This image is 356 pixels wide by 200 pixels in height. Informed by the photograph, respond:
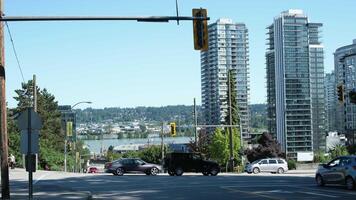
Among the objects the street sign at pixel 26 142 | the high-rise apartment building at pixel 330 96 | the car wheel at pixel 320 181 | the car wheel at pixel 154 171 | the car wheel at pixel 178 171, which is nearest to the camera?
the street sign at pixel 26 142

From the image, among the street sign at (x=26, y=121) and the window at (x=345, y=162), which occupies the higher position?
the street sign at (x=26, y=121)

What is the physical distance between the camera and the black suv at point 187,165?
42562 mm

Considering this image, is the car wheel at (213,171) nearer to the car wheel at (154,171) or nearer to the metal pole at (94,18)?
the car wheel at (154,171)

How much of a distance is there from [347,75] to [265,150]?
16.0m

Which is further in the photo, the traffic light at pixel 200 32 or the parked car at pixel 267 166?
the parked car at pixel 267 166

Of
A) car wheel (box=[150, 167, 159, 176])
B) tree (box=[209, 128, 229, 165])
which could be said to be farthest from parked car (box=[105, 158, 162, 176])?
tree (box=[209, 128, 229, 165])

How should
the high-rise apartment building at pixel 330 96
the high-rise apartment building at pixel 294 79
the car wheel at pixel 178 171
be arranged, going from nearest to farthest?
1. the car wheel at pixel 178 171
2. the high-rise apartment building at pixel 294 79
3. the high-rise apartment building at pixel 330 96

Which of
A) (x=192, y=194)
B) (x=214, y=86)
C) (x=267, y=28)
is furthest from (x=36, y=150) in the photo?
(x=267, y=28)

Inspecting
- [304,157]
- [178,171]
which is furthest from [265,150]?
[178,171]

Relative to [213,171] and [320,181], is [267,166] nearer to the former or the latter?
[213,171]

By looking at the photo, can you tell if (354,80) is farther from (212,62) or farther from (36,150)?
(36,150)

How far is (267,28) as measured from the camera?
97.9 metres

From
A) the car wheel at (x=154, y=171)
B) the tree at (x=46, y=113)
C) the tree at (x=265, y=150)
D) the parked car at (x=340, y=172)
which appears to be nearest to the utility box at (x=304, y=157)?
the tree at (x=265, y=150)

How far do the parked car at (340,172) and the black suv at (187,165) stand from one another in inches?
585
